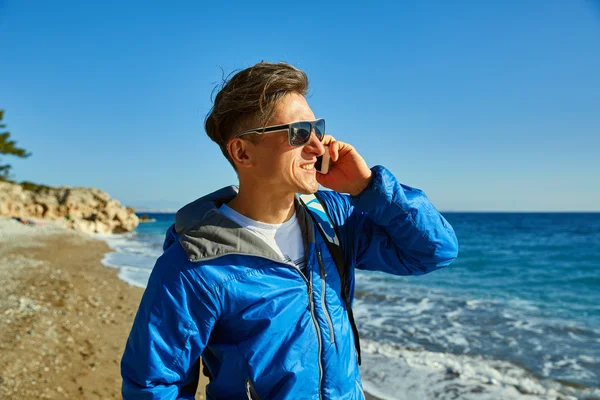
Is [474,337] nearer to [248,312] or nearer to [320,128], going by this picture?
[320,128]

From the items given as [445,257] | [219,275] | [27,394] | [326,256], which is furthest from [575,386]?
[27,394]

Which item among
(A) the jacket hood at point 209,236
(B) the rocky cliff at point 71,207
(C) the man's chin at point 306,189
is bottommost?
(B) the rocky cliff at point 71,207

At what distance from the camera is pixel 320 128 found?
2.21 m

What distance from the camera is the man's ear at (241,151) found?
2188mm

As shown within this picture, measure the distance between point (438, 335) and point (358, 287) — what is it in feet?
18.8

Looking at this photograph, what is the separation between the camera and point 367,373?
6551 mm

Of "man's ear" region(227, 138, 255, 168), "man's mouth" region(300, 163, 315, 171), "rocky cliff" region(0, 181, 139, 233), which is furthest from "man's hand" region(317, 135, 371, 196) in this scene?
"rocky cliff" region(0, 181, 139, 233)

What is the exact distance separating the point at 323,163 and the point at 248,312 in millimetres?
830

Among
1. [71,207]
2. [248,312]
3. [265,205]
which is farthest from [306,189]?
[71,207]

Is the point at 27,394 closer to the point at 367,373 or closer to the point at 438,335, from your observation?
the point at 367,373

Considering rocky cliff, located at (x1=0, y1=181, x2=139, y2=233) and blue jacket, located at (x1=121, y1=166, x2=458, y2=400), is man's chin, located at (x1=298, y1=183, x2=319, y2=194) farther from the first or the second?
rocky cliff, located at (x1=0, y1=181, x2=139, y2=233)

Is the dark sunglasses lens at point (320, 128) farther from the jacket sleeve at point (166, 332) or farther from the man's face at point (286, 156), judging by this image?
the jacket sleeve at point (166, 332)

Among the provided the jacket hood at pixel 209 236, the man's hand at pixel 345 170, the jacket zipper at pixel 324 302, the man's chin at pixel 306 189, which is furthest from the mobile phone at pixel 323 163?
the jacket zipper at pixel 324 302

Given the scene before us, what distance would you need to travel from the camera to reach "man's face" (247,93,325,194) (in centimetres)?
212
